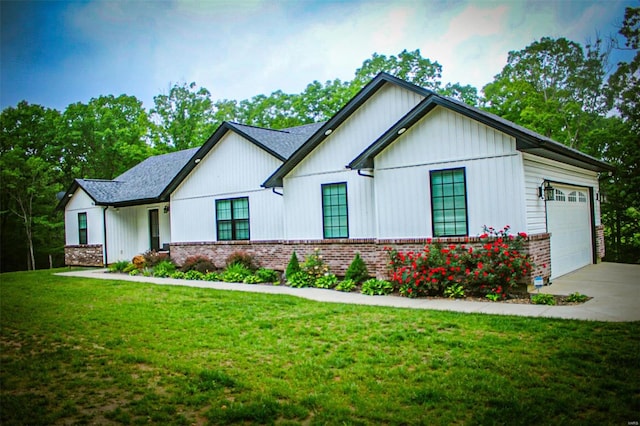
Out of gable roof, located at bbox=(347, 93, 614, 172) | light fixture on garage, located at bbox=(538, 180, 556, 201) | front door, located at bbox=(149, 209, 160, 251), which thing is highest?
gable roof, located at bbox=(347, 93, 614, 172)

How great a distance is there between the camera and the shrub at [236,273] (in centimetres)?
1465

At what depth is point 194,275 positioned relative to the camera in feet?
52.9

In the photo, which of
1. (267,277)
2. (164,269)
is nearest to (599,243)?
(267,277)

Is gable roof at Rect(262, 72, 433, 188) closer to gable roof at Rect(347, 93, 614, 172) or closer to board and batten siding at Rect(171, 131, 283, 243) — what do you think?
gable roof at Rect(347, 93, 614, 172)

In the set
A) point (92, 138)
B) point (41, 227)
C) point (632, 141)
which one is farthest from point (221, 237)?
point (92, 138)

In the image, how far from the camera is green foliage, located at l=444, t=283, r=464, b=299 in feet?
32.6

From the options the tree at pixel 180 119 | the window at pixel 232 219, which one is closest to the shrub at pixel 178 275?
the window at pixel 232 219

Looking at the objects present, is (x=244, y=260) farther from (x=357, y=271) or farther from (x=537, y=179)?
(x=537, y=179)

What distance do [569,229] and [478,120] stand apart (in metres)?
5.46

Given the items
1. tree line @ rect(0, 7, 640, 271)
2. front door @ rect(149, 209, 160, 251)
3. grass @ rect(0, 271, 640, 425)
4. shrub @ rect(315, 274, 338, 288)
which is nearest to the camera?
grass @ rect(0, 271, 640, 425)

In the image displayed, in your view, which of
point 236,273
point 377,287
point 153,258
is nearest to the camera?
point 377,287

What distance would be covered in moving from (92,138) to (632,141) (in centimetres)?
3548

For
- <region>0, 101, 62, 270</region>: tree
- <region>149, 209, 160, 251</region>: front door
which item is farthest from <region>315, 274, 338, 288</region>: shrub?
<region>0, 101, 62, 270</region>: tree

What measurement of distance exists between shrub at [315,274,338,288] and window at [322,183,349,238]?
133 cm
